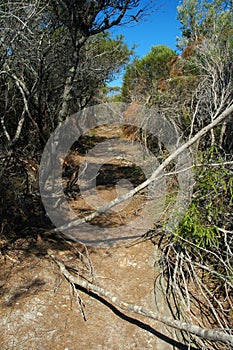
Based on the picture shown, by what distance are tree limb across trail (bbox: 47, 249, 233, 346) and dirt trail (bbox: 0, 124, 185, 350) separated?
0.25ft

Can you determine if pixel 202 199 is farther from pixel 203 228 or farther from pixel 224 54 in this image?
pixel 224 54

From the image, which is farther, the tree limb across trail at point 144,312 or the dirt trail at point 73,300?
the dirt trail at point 73,300

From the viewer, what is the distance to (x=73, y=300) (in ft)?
7.93

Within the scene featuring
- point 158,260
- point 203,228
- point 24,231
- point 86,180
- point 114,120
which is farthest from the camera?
point 114,120

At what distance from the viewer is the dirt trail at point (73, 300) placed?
2.04 m

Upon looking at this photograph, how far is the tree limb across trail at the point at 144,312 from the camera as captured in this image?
166 centimetres

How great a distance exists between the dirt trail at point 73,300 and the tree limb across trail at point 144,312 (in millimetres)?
77

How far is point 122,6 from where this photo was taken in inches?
144

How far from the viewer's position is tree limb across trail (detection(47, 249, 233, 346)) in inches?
65.5

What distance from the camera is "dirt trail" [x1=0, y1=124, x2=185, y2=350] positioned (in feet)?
6.71

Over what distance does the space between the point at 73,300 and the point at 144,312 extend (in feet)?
2.32

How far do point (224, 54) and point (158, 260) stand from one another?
2.70m

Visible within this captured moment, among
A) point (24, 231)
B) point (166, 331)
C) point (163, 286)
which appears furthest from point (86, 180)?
point (166, 331)

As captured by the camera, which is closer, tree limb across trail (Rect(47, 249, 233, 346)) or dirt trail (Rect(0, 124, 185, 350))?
tree limb across trail (Rect(47, 249, 233, 346))
